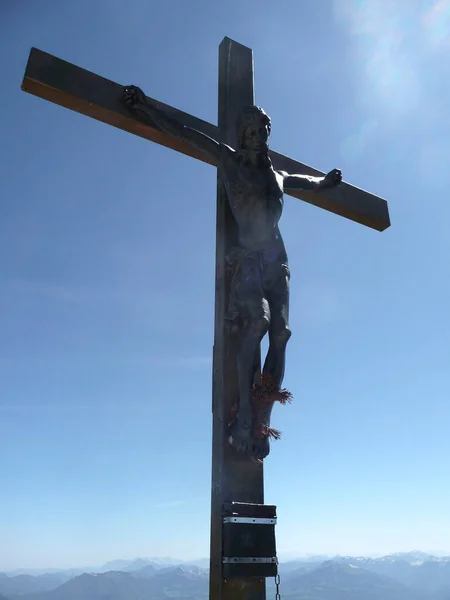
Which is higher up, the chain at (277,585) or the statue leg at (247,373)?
the statue leg at (247,373)

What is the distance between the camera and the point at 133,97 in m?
4.55

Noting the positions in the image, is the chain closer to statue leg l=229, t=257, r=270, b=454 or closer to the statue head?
statue leg l=229, t=257, r=270, b=454

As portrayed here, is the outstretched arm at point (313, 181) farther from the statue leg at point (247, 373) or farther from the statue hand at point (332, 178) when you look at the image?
the statue leg at point (247, 373)


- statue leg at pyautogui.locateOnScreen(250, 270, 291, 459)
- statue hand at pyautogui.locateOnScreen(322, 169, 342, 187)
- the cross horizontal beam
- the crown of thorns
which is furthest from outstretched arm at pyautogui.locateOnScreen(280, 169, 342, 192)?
statue leg at pyautogui.locateOnScreen(250, 270, 291, 459)

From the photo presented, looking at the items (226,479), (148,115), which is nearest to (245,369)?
(226,479)

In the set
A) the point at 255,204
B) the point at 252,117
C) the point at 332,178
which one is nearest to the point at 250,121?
the point at 252,117

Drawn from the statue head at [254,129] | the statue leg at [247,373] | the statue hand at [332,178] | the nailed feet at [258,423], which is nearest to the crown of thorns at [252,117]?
the statue head at [254,129]

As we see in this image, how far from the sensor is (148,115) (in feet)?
15.1

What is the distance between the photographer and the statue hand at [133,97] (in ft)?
14.9

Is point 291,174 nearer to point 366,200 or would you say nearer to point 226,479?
point 366,200

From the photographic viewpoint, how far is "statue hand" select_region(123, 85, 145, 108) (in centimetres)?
454

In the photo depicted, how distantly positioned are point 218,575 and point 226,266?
211 centimetres

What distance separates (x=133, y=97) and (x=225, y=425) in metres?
2.83

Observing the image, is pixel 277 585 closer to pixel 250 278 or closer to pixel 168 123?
pixel 250 278
